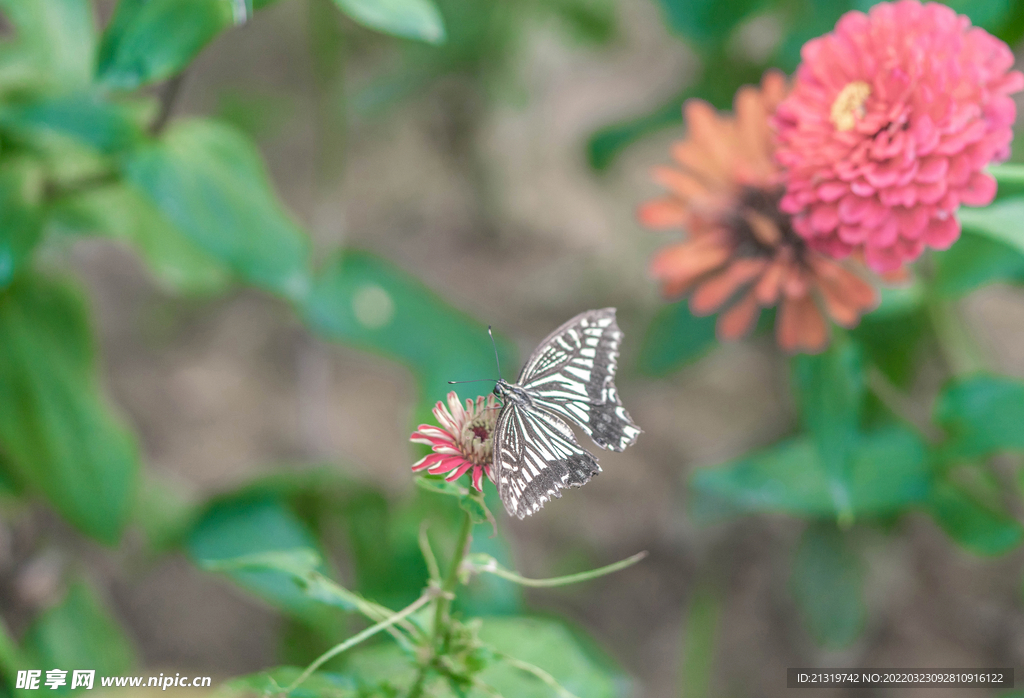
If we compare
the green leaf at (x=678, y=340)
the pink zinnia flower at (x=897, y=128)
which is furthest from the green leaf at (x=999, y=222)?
the green leaf at (x=678, y=340)

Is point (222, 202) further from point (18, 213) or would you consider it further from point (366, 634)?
point (366, 634)

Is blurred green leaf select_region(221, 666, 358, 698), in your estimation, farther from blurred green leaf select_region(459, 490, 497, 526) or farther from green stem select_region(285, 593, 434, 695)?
blurred green leaf select_region(459, 490, 497, 526)

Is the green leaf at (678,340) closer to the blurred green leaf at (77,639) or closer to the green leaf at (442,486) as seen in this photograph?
the green leaf at (442,486)

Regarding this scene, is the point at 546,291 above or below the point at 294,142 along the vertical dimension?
below

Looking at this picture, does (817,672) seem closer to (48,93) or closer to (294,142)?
(48,93)

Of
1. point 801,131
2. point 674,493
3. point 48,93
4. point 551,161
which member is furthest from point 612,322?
point 551,161

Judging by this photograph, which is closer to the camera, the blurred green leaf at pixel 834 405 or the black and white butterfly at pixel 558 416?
the black and white butterfly at pixel 558 416

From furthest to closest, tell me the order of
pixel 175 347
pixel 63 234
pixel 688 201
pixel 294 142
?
pixel 294 142
pixel 175 347
pixel 63 234
pixel 688 201
